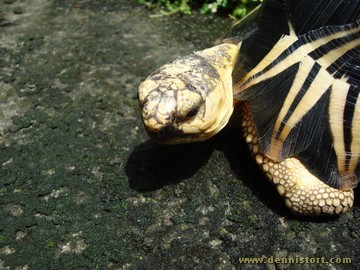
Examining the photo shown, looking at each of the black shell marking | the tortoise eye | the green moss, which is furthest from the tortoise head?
the green moss

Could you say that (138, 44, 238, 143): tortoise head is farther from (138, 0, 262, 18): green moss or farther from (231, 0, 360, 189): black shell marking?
(138, 0, 262, 18): green moss

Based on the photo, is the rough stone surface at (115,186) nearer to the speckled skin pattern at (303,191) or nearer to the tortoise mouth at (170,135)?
the speckled skin pattern at (303,191)

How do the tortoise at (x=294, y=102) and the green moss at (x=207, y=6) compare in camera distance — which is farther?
the green moss at (x=207, y=6)

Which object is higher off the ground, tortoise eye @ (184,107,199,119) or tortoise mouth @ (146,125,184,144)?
tortoise eye @ (184,107,199,119)

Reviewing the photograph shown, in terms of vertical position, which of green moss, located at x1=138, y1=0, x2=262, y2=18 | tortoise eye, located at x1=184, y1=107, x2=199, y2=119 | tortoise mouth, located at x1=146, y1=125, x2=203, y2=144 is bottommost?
green moss, located at x1=138, y1=0, x2=262, y2=18

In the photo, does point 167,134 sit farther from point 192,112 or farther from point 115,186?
point 115,186

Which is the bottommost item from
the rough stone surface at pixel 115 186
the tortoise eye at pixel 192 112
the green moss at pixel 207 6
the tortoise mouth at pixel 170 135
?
the rough stone surface at pixel 115 186

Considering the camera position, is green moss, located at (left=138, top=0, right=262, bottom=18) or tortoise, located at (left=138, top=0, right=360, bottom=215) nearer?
tortoise, located at (left=138, top=0, right=360, bottom=215)

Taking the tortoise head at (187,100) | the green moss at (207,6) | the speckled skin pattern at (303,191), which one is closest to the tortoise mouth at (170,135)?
the tortoise head at (187,100)
